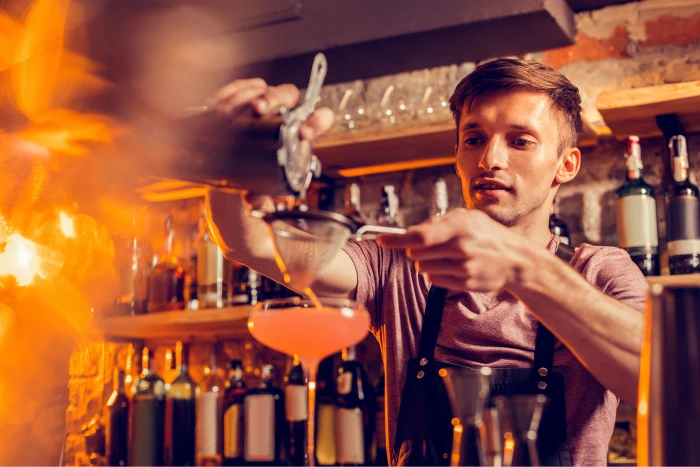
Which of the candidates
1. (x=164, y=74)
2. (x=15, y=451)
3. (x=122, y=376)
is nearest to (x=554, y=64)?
(x=164, y=74)

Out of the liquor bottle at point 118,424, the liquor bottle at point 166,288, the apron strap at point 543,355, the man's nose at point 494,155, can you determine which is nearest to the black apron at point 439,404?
the apron strap at point 543,355

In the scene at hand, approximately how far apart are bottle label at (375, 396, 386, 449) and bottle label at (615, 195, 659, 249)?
2.99ft

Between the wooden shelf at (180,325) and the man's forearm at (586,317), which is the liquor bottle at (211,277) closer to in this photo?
the wooden shelf at (180,325)

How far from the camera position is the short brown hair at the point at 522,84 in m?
1.94

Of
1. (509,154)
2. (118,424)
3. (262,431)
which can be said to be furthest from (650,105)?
(118,424)

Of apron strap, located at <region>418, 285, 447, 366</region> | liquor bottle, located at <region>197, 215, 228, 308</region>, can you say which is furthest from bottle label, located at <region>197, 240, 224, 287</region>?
apron strap, located at <region>418, 285, 447, 366</region>

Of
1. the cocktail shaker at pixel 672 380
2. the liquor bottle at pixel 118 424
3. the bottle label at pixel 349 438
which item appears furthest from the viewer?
the liquor bottle at pixel 118 424

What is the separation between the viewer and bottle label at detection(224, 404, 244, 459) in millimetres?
2580

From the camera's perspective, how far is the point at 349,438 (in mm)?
2340

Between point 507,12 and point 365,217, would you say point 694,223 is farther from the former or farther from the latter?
point 365,217

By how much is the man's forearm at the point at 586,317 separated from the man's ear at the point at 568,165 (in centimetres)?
71

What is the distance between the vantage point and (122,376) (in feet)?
9.68

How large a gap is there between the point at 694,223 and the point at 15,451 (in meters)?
2.85

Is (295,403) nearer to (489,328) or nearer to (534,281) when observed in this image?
(489,328)
